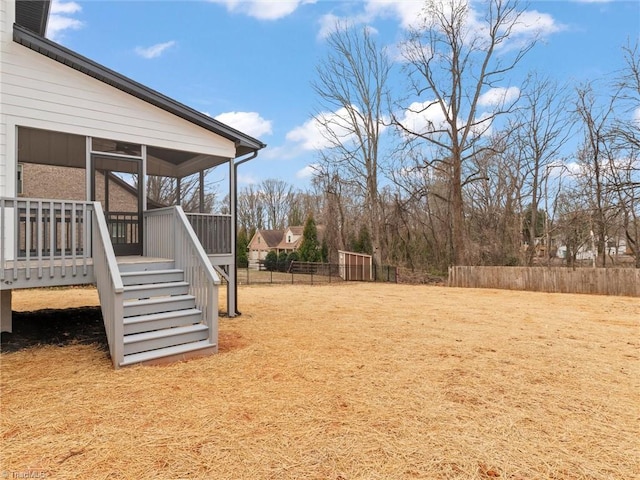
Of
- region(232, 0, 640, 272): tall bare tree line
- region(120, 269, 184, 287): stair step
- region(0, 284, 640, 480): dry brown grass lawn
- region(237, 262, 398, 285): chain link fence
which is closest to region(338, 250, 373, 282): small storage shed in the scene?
region(237, 262, 398, 285): chain link fence

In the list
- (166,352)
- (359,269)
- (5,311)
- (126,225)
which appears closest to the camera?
(166,352)

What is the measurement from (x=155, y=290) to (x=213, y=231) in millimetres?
2433

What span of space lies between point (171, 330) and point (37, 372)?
60.1 inches

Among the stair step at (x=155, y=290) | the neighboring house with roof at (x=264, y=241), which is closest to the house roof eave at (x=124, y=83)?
the stair step at (x=155, y=290)

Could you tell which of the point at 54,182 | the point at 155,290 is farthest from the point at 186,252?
the point at 54,182

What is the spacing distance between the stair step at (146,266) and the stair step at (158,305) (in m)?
0.54

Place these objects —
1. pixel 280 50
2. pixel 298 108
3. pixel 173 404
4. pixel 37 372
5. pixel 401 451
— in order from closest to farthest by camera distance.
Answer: pixel 401 451
pixel 173 404
pixel 37 372
pixel 280 50
pixel 298 108

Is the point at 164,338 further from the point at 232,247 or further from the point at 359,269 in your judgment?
the point at 359,269

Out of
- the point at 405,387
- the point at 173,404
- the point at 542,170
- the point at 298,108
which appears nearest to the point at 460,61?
the point at 542,170

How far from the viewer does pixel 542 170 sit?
796 inches

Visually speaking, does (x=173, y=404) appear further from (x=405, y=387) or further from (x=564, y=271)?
(x=564, y=271)

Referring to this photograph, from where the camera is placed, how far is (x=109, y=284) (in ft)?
14.9

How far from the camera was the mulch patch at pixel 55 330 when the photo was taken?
5.59 metres

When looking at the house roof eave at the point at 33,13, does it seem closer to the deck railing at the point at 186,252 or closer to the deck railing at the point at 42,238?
the deck railing at the point at 42,238
